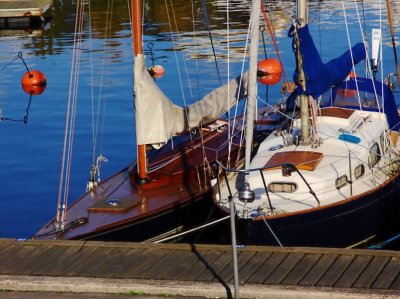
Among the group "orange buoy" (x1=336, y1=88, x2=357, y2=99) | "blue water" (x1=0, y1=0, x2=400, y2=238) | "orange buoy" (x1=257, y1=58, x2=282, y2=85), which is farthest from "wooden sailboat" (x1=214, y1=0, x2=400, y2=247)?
"orange buoy" (x1=257, y1=58, x2=282, y2=85)

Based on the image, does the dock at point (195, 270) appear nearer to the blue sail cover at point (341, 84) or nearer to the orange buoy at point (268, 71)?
the blue sail cover at point (341, 84)

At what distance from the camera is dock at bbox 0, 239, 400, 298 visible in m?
14.3

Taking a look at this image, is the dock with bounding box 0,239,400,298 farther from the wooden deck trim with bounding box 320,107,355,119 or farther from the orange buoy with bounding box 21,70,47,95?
the orange buoy with bounding box 21,70,47,95

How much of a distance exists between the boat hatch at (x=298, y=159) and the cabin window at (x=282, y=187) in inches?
15.3

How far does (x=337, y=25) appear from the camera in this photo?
56031 millimetres

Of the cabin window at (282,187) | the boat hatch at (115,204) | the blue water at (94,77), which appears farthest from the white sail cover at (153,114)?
the blue water at (94,77)

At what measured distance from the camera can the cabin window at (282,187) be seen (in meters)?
19.2

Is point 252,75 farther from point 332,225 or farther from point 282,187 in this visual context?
point 332,225

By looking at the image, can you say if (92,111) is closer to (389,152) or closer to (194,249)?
(389,152)

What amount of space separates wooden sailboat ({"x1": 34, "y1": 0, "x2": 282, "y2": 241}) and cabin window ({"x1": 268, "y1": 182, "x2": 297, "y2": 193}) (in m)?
1.27

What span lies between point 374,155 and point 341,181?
191 centimetres

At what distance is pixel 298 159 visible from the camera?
64.6ft

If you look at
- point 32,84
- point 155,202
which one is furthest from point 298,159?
point 32,84

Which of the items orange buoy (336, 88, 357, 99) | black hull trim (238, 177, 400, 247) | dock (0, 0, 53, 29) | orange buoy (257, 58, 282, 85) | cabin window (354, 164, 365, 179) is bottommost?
dock (0, 0, 53, 29)
